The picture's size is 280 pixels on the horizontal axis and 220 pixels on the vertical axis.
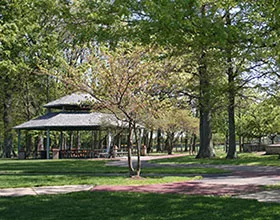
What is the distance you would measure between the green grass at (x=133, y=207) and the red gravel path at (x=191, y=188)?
3.88ft

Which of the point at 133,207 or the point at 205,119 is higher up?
the point at 205,119

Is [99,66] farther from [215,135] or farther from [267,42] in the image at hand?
[215,135]

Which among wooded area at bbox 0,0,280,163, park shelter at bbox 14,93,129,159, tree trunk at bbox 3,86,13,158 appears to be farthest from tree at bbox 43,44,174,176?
tree trunk at bbox 3,86,13,158

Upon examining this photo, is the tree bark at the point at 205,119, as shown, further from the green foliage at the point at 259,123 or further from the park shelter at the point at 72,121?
the green foliage at the point at 259,123

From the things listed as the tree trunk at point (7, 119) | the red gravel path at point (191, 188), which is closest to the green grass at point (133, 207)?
the red gravel path at point (191, 188)

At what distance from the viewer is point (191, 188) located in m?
11.6

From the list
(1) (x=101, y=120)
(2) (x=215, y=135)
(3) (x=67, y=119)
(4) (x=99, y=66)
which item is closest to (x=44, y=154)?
(3) (x=67, y=119)

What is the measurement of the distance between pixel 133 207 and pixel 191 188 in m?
3.76

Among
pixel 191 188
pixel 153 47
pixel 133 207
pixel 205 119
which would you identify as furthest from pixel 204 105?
pixel 133 207

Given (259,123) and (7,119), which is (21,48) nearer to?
(7,119)

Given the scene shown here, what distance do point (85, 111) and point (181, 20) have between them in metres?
32.3

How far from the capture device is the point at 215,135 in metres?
65.5

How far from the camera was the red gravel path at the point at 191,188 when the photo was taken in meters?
10.8

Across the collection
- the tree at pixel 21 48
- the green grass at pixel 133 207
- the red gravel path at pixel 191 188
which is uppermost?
the tree at pixel 21 48
